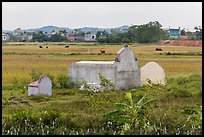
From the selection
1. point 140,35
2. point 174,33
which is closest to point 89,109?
point 140,35

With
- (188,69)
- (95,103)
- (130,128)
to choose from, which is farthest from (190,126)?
(188,69)

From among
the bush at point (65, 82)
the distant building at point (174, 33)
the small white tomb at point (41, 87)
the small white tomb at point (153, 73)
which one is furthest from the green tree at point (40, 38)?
the small white tomb at point (41, 87)

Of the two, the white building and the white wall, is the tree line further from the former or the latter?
Result: the white wall

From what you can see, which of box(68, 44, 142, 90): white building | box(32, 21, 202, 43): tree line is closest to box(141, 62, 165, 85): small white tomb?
box(68, 44, 142, 90): white building

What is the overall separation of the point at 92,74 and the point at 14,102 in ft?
12.1

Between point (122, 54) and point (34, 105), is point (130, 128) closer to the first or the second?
point (34, 105)

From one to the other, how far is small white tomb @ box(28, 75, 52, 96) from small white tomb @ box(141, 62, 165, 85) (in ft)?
11.7

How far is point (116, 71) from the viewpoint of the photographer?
14.3m

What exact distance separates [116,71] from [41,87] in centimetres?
253

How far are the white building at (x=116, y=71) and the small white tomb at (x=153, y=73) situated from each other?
46cm

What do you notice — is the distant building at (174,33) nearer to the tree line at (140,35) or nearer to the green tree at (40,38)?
the tree line at (140,35)

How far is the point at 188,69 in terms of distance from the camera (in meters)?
22.5

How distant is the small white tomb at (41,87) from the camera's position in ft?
41.9

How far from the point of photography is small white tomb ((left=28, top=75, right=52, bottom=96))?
503 inches
